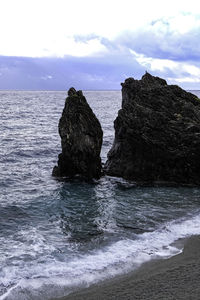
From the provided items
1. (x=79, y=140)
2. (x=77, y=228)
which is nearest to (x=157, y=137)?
(x=79, y=140)

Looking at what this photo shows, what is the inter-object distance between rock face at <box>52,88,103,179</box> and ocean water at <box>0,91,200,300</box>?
1.65 meters

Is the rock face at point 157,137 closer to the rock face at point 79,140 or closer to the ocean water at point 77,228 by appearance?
the ocean water at point 77,228

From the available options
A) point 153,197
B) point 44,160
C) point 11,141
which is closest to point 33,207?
point 153,197

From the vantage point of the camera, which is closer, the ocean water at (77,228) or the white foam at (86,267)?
the white foam at (86,267)

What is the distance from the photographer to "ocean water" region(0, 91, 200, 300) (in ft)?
49.5

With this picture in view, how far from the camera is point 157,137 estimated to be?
3127 cm

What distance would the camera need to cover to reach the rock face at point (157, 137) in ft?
101

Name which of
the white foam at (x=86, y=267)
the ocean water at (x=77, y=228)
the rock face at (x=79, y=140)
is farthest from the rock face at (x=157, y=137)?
the white foam at (x=86, y=267)

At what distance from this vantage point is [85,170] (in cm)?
3234

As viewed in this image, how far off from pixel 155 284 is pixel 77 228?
27.4 ft

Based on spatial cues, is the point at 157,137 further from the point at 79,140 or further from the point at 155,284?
the point at 155,284

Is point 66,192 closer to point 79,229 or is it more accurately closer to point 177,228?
point 79,229

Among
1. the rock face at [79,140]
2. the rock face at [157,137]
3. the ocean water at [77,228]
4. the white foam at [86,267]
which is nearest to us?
the white foam at [86,267]

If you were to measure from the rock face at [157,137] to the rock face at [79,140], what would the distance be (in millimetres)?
2592
